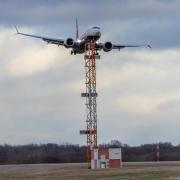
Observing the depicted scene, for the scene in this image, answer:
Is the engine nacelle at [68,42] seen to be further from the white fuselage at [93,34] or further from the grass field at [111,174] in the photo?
the grass field at [111,174]


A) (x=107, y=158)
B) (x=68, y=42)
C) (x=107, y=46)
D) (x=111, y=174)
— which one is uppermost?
(x=68, y=42)

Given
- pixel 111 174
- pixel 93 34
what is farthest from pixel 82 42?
pixel 111 174

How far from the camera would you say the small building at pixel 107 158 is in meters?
58.9

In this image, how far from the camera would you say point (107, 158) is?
5916cm

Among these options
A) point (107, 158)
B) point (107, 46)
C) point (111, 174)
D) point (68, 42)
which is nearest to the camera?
point (111, 174)

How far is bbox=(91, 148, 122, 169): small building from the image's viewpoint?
58.9 m

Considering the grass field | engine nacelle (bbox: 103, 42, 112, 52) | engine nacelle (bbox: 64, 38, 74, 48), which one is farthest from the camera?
engine nacelle (bbox: 103, 42, 112, 52)

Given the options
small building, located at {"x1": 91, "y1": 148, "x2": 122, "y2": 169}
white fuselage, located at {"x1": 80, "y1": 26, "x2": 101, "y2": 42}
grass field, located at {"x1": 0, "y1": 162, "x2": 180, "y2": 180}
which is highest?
white fuselage, located at {"x1": 80, "y1": 26, "x2": 101, "y2": 42}

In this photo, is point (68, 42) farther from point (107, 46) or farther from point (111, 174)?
point (111, 174)

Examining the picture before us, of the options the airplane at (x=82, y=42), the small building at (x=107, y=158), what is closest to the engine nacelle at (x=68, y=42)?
the airplane at (x=82, y=42)

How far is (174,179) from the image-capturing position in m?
37.6

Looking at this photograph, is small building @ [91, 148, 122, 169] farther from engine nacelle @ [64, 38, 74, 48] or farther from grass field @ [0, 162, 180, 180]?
engine nacelle @ [64, 38, 74, 48]

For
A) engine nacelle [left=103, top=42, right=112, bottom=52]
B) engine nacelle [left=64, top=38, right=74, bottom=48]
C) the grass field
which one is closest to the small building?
the grass field

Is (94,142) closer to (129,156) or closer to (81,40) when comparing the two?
(81,40)
